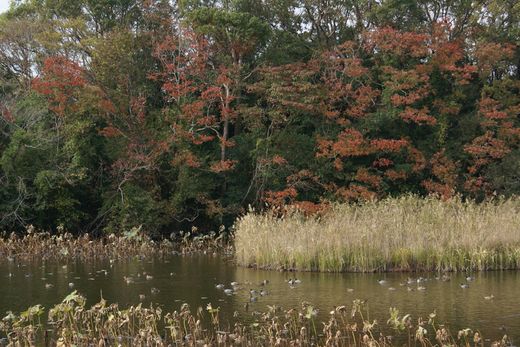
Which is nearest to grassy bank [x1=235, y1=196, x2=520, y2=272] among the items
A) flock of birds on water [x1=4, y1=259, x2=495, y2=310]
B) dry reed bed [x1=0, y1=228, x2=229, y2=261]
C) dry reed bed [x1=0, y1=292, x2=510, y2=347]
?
flock of birds on water [x1=4, y1=259, x2=495, y2=310]

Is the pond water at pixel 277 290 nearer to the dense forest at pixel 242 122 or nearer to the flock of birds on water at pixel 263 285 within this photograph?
the flock of birds on water at pixel 263 285

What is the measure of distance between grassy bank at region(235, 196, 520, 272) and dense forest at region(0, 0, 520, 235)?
7.36 metres

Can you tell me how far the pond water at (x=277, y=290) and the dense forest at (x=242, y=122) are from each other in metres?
7.52

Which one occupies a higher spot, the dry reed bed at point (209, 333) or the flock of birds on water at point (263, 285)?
the flock of birds on water at point (263, 285)

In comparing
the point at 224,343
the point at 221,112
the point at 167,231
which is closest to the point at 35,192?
the point at 167,231

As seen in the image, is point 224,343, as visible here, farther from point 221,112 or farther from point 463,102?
point 463,102

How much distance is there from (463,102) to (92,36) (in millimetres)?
14804

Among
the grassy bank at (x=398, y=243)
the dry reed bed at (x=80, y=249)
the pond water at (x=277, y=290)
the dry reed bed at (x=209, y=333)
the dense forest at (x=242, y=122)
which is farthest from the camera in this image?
the dense forest at (x=242, y=122)

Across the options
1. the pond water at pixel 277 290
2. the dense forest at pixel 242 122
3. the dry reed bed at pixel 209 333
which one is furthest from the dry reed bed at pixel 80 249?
the dry reed bed at pixel 209 333

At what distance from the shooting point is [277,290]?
12.8 meters

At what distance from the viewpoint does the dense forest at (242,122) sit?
2423 cm

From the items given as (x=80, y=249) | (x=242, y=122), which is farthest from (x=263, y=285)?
(x=242, y=122)

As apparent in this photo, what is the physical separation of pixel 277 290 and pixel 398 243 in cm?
371

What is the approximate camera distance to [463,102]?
27.5 meters
